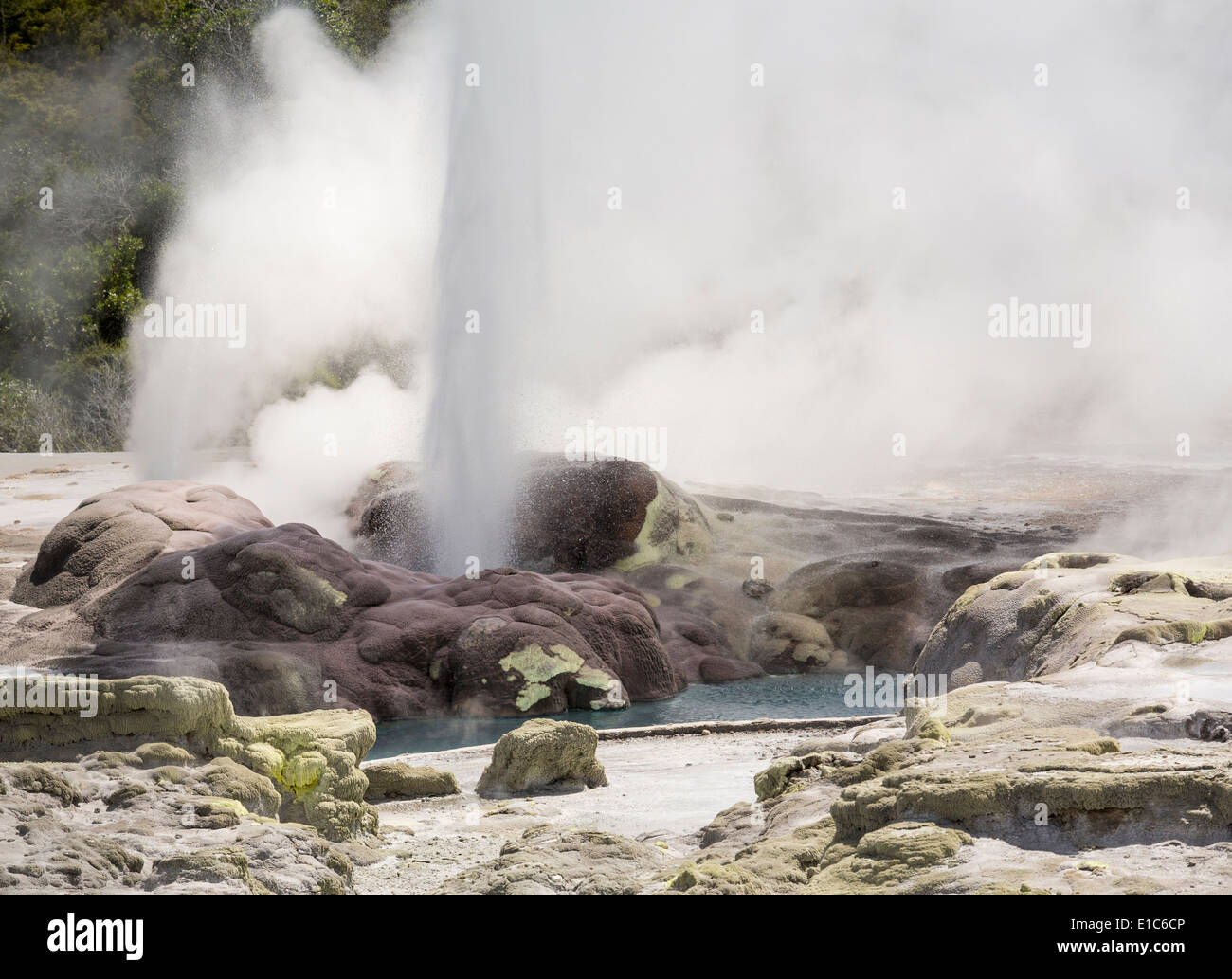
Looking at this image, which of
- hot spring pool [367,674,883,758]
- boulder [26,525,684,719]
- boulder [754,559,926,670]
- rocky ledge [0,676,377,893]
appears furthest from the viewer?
boulder [754,559,926,670]

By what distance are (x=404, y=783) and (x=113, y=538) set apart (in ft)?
23.9

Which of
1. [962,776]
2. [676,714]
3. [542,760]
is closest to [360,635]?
[676,714]

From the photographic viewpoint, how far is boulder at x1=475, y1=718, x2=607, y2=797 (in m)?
8.05

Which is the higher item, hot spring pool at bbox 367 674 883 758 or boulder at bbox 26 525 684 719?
boulder at bbox 26 525 684 719

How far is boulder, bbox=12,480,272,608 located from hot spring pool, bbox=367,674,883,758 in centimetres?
373

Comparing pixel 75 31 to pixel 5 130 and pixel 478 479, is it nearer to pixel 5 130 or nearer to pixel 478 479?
pixel 5 130

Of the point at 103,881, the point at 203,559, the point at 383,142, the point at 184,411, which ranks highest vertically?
the point at 383,142

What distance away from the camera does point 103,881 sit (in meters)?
4.67

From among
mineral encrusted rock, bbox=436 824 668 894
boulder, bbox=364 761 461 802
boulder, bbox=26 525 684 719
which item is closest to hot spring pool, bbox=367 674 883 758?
boulder, bbox=26 525 684 719

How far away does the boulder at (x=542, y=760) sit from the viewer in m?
8.05

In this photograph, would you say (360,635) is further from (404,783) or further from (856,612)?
(856,612)

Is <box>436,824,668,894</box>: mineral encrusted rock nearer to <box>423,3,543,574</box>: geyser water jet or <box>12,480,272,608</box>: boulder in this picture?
<box>12,480,272,608</box>: boulder
